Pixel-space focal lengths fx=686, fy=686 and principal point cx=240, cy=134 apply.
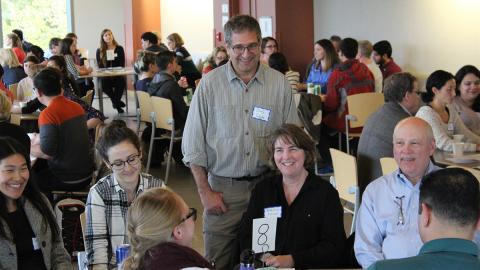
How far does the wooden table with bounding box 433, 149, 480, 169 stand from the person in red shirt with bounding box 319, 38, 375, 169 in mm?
2564

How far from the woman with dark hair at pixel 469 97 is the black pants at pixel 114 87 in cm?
803

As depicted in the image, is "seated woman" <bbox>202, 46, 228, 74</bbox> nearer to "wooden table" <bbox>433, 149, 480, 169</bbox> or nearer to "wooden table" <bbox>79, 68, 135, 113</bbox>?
"wooden table" <bbox>79, 68, 135, 113</bbox>

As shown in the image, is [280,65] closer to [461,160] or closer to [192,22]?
[461,160]

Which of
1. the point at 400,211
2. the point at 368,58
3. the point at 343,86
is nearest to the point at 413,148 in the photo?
the point at 400,211

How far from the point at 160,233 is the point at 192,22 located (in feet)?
40.8

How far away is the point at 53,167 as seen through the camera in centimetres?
534

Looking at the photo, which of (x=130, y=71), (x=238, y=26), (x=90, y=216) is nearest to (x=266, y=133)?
(x=238, y=26)

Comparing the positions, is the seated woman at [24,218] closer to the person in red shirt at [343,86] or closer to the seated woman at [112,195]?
the seated woman at [112,195]

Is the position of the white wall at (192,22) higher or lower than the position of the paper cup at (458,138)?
higher

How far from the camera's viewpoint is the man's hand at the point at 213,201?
3.49 metres

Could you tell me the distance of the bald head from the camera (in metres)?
3.21

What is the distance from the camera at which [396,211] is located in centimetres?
312

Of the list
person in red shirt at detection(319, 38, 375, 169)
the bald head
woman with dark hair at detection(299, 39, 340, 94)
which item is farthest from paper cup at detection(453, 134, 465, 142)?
woman with dark hair at detection(299, 39, 340, 94)

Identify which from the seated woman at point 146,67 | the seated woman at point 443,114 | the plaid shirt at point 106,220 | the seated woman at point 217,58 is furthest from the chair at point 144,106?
the plaid shirt at point 106,220
